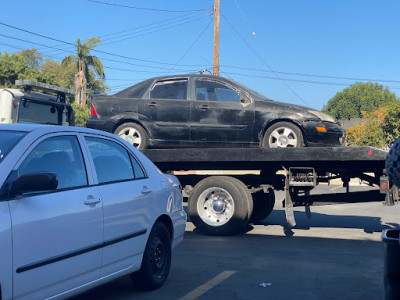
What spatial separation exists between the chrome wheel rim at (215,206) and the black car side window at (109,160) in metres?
4.21

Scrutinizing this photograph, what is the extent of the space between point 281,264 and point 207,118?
308cm

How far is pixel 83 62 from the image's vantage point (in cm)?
4572

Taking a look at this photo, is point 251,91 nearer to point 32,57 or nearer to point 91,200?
point 91,200

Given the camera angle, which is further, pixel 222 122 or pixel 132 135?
pixel 132 135

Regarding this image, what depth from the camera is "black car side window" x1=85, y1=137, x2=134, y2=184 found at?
15.6ft

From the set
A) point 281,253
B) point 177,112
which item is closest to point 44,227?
point 281,253

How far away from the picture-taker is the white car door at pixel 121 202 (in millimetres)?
4574

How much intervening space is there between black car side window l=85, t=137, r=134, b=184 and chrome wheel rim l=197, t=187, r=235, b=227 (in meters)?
4.21

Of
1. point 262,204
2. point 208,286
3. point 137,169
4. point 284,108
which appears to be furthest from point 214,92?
point 208,286

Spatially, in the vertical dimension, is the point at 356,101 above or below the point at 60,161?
above

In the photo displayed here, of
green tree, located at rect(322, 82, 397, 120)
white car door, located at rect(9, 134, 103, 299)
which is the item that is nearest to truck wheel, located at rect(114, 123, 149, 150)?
white car door, located at rect(9, 134, 103, 299)

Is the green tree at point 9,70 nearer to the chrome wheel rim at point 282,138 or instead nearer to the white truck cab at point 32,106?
the white truck cab at point 32,106

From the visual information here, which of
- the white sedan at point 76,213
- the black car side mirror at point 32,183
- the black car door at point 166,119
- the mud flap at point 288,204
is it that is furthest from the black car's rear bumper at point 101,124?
the black car side mirror at point 32,183

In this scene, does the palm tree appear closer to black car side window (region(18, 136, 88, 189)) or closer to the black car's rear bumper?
the black car's rear bumper
